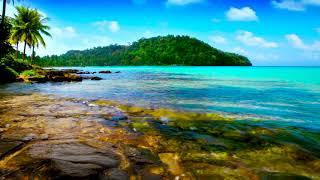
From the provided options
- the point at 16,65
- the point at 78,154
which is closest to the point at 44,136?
the point at 78,154

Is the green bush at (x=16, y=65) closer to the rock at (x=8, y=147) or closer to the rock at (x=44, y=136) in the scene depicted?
the rock at (x=44, y=136)

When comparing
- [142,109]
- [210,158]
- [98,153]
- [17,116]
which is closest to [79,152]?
[98,153]

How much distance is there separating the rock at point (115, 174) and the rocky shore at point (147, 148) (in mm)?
16

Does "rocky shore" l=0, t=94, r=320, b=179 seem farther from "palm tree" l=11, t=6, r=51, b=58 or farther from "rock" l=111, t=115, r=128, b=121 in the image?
"palm tree" l=11, t=6, r=51, b=58

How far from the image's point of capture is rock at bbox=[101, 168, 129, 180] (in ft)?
15.2

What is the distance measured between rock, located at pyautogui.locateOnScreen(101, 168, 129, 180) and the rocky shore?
16 millimetres

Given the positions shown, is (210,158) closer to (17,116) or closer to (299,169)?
(299,169)

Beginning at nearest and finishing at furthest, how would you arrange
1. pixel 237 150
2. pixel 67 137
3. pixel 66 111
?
1. pixel 237 150
2. pixel 67 137
3. pixel 66 111

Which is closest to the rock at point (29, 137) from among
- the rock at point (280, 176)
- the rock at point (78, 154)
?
the rock at point (78, 154)

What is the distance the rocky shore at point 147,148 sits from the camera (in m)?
4.95

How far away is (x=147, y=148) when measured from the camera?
641 cm

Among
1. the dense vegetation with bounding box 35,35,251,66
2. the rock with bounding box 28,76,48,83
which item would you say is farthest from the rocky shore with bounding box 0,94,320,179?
the dense vegetation with bounding box 35,35,251,66

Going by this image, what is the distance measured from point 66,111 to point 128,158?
6164 mm

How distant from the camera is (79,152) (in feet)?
18.9
